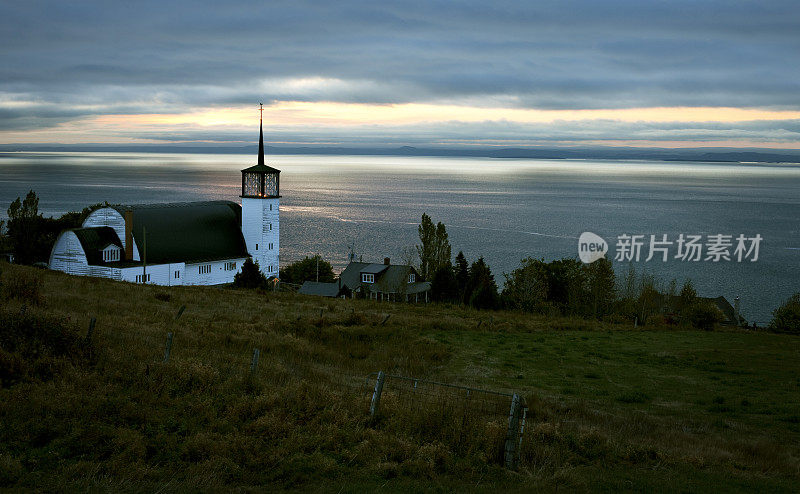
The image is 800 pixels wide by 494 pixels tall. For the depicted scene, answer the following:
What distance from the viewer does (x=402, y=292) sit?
181ft

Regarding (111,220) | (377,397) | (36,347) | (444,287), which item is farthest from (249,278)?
(377,397)

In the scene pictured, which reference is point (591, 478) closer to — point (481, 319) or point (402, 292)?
point (481, 319)

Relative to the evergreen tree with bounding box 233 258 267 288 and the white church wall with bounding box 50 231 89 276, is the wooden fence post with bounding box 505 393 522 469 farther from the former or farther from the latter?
the white church wall with bounding box 50 231 89 276

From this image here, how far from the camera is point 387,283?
6016 cm

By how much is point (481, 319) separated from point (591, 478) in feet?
69.7

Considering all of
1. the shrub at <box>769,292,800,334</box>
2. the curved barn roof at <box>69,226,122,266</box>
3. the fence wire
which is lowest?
the shrub at <box>769,292,800,334</box>

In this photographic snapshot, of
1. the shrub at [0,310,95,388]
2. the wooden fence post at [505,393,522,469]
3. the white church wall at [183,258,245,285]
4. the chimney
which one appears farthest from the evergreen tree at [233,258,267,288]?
the wooden fence post at [505,393,522,469]

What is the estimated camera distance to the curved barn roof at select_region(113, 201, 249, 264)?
52.6 m

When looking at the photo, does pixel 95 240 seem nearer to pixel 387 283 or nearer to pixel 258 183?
pixel 258 183

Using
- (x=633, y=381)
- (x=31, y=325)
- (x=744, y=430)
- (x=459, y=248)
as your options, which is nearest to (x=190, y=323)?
(x=31, y=325)

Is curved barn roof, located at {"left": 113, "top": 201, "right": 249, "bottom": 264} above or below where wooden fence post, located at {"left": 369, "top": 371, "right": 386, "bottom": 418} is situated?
above

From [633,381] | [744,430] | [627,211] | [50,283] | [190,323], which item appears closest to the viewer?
[744,430]

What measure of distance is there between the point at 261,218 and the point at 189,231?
7002 mm

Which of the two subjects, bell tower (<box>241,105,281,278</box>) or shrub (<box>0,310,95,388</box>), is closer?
shrub (<box>0,310,95,388</box>)
